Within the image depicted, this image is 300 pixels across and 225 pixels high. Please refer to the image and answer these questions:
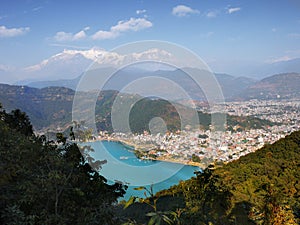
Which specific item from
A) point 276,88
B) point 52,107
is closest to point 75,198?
point 52,107

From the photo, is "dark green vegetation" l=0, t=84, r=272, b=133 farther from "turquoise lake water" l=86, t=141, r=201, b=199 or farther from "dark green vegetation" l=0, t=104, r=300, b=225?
"dark green vegetation" l=0, t=104, r=300, b=225

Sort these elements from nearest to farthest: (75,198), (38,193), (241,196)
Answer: (38,193) < (75,198) < (241,196)

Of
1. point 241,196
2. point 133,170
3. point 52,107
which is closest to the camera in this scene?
point 241,196

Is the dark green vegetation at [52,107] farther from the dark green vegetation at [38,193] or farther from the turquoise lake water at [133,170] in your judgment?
the dark green vegetation at [38,193]

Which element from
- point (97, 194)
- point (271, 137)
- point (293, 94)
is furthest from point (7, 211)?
point (293, 94)

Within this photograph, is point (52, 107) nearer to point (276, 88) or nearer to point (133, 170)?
point (133, 170)

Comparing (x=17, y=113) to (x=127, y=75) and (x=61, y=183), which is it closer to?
(x=127, y=75)
